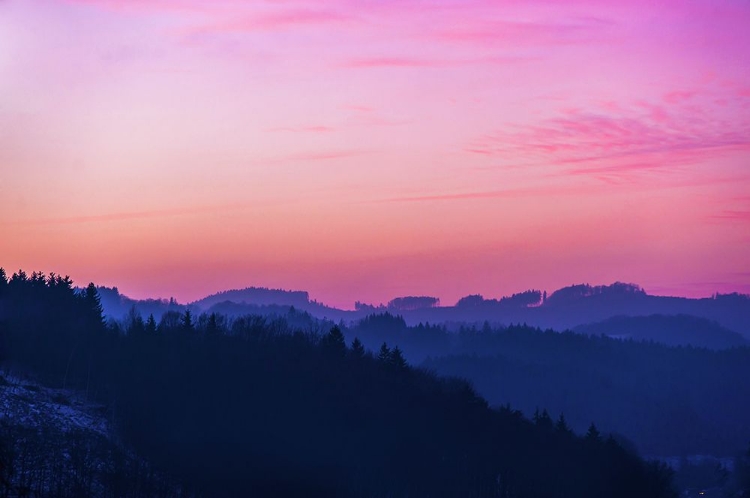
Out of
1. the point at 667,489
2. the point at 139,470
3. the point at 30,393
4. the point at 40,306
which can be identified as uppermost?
the point at 40,306

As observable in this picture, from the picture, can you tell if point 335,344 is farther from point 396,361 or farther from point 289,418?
point 289,418

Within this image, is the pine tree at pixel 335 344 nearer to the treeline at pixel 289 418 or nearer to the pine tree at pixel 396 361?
the treeline at pixel 289 418

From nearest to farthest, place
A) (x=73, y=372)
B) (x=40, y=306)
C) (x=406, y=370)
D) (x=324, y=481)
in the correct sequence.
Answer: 1. (x=324, y=481)
2. (x=73, y=372)
3. (x=40, y=306)
4. (x=406, y=370)

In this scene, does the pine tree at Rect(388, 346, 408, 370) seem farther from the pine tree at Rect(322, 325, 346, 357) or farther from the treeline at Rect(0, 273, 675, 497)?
the pine tree at Rect(322, 325, 346, 357)

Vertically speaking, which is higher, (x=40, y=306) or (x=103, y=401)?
(x=40, y=306)

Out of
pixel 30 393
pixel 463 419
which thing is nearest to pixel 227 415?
pixel 30 393

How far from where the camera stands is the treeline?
90.7 m

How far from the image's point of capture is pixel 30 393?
8606 cm

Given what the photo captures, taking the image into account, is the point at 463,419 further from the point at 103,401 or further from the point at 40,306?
the point at 40,306

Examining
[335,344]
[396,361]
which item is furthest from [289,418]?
[396,361]

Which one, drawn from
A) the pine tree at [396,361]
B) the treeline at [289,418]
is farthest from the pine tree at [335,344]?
the pine tree at [396,361]

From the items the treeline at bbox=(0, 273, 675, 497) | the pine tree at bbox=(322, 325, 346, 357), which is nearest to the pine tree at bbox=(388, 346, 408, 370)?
the treeline at bbox=(0, 273, 675, 497)

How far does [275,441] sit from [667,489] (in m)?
57.2

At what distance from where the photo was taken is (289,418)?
10069cm
